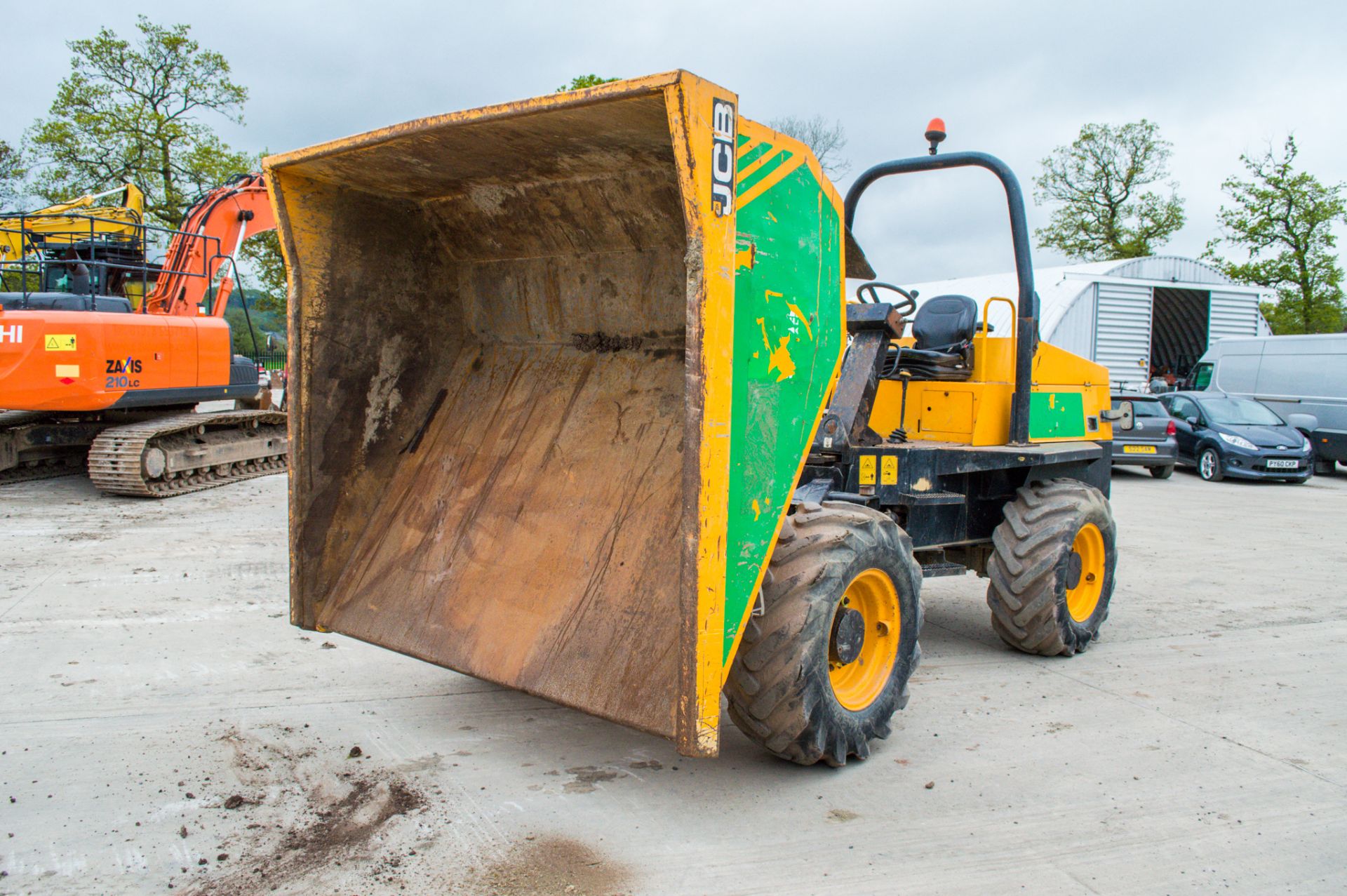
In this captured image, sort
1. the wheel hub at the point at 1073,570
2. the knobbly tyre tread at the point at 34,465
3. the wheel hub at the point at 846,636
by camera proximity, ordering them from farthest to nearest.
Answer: the knobbly tyre tread at the point at 34,465 → the wheel hub at the point at 1073,570 → the wheel hub at the point at 846,636

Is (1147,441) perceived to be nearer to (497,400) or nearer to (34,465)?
(497,400)

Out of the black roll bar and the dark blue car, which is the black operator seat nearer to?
the black roll bar

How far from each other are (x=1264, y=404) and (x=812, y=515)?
16.1m

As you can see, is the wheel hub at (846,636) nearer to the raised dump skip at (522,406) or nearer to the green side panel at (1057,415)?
the raised dump skip at (522,406)

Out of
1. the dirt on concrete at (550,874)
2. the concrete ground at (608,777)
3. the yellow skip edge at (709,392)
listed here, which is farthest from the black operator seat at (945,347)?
the dirt on concrete at (550,874)

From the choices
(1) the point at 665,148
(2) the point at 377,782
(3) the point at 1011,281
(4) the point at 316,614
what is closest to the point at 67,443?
(4) the point at 316,614

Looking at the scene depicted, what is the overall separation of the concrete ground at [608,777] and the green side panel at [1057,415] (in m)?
1.23

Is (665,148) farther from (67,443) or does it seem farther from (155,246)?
(155,246)

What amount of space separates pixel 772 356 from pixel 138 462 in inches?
350

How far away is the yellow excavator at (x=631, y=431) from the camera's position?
120 inches

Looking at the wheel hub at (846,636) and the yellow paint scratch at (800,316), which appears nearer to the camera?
the yellow paint scratch at (800,316)

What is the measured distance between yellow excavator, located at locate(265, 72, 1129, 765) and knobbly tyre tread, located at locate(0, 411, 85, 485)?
29.0 ft

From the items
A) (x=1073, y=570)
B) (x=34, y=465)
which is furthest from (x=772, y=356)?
(x=34, y=465)

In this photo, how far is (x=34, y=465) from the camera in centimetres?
1181
